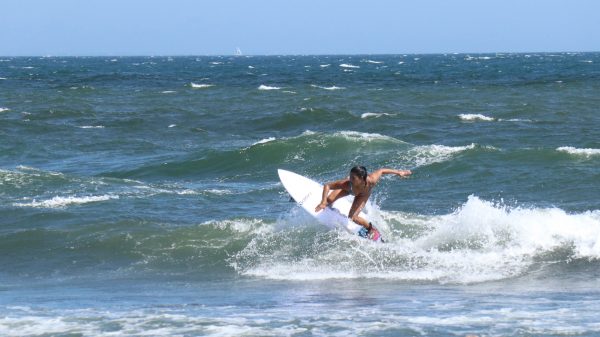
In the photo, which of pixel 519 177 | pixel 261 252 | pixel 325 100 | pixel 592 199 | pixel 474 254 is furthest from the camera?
pixel 325 100

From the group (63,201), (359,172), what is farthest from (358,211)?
(63,201)

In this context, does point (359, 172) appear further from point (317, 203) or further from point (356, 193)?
point (317, 203)

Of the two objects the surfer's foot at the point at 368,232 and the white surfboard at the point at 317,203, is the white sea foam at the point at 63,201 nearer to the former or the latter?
the white surfboard at the point at 317,203

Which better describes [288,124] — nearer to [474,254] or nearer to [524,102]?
[524,102]

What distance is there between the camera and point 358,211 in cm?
1352

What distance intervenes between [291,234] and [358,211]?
135 cm

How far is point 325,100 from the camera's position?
4212 centimetres

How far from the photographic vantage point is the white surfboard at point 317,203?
541 inches

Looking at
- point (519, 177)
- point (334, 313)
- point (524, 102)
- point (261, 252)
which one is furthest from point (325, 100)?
point (334, 313)

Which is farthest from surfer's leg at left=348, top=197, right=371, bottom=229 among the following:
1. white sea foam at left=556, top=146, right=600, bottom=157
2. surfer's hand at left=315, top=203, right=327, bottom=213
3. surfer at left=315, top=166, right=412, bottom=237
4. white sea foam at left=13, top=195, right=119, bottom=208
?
white sea foam at left=556, top=146, right=600, bottom=157

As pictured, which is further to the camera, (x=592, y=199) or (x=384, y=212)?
(x=592, y=199)

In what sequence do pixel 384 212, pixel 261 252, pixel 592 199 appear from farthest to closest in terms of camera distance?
pixel 592 199 → pixel 384 212 → pixel 261 252

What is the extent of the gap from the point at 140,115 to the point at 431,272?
25.7 metres

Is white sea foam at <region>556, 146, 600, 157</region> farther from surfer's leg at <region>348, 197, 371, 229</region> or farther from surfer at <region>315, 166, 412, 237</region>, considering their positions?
surfer's leg at <region>348, 197, 371, 229</region>
